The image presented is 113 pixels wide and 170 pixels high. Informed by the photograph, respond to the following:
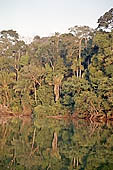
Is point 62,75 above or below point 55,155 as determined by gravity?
above

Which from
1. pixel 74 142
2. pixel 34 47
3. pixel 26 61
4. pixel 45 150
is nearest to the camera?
pixel 45 150

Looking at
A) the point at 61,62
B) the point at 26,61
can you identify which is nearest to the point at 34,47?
the point at 26,61

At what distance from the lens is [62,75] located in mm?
40562

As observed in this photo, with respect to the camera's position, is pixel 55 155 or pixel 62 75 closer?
pixel 55 155

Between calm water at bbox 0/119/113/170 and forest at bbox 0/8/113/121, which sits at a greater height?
forest at bbox 0/8/113/121

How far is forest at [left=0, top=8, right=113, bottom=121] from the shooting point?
3422 centimetres

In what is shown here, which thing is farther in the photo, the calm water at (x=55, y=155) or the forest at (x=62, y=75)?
the forest at (x=62, y=75)

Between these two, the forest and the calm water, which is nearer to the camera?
the calm water

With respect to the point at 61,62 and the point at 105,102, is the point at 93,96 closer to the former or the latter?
the point at 105,102

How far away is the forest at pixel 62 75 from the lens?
34219mm

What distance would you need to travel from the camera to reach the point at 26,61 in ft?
153

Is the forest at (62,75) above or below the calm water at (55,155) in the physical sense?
above

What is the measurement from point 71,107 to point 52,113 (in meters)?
2.73

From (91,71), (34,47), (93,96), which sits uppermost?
(34,47)
